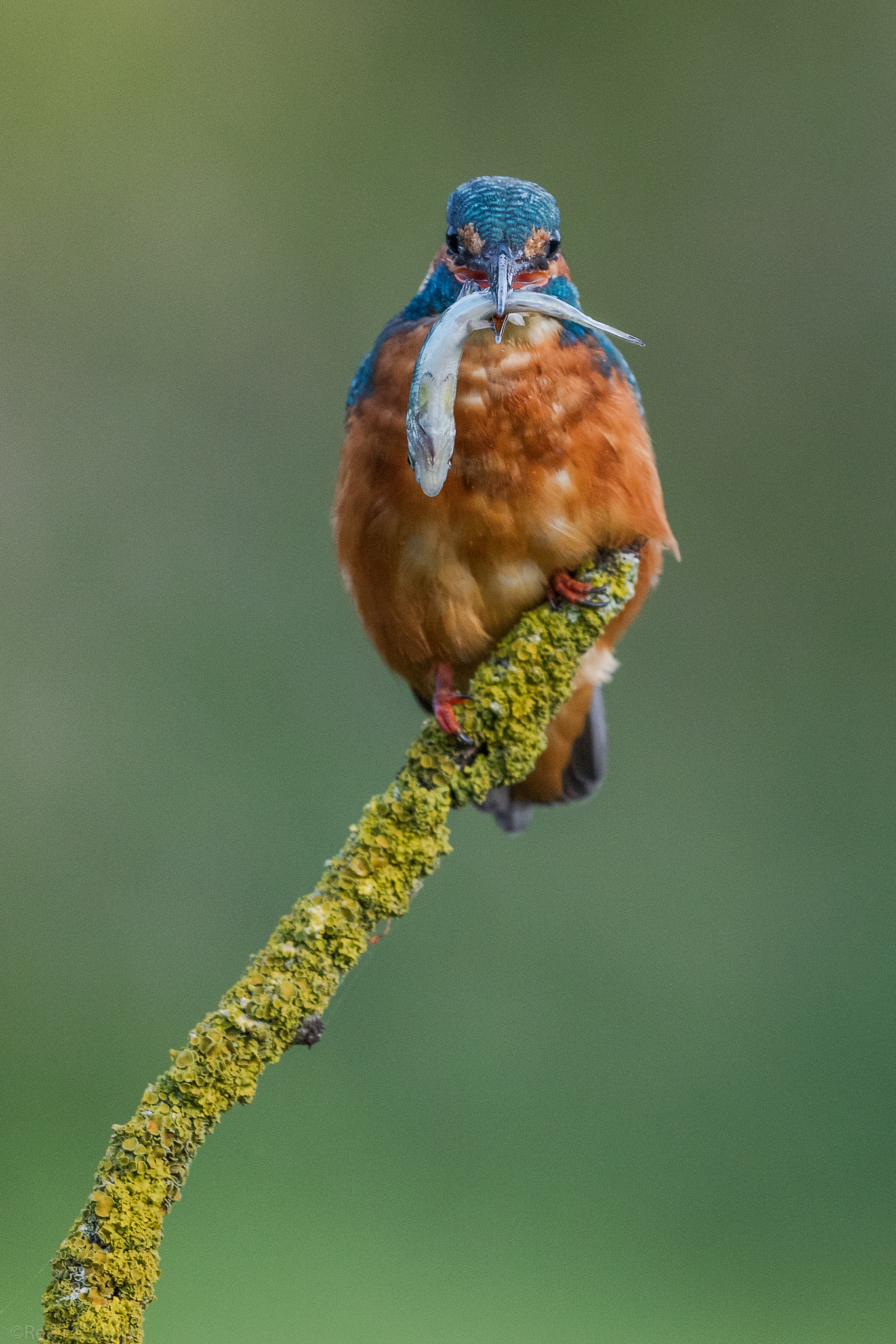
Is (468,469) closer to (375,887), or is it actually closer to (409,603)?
(409,603)

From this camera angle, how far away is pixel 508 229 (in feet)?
4.95

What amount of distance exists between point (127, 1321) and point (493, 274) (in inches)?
41.1

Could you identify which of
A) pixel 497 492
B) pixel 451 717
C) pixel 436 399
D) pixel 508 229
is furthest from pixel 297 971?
pixel 508 229

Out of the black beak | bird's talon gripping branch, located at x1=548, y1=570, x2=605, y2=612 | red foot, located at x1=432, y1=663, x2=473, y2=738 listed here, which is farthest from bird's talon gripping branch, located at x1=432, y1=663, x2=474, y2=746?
the black beak

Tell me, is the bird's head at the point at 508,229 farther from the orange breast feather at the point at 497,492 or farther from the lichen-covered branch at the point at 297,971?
the lichen-covered branch at the point at 297,971

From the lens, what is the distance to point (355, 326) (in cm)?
400

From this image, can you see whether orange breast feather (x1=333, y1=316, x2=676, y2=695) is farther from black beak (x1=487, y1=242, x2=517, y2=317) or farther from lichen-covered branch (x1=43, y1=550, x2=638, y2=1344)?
lichen-covered branch (x1=43, y1=550, x2=638, y2=1344)

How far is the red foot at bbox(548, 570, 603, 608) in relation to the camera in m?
1.48

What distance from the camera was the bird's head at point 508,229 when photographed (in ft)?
4.96

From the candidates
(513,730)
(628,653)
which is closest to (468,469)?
(513,730)

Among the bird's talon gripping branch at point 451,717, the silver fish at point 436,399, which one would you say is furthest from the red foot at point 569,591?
the silver fish at point 436,399

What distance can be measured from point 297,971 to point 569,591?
0.59 metres

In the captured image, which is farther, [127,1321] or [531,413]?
[531,413]

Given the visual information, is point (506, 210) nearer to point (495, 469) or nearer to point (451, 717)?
point (495, 469)
